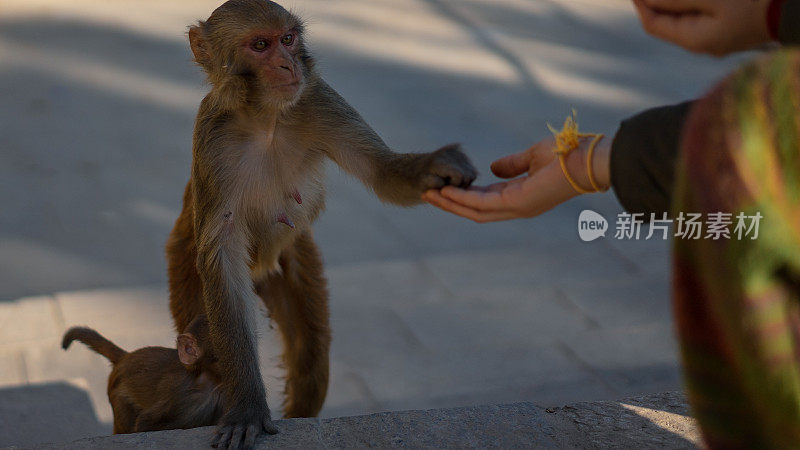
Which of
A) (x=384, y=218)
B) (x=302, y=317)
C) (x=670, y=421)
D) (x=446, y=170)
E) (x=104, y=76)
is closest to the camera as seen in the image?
(x=446, y=170)

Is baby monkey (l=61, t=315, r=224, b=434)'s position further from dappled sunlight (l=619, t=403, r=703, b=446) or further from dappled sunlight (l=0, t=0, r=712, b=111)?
dappled sunlight (l=0, t=0, r=712, b=111)

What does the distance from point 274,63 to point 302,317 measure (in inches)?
44.3

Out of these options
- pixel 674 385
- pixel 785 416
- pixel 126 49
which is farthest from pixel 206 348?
pixel 126 49

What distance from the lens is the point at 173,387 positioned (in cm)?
353

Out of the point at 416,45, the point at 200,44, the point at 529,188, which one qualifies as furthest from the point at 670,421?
the point at 416,45

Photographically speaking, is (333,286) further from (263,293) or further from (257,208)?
(257,208)

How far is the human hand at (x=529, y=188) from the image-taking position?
103 inches

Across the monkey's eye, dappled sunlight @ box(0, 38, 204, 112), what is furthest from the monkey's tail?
dappled sunlight @ box(0, 38, 204, 112)

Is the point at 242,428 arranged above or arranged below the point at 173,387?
above

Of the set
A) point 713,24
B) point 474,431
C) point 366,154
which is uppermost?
point 713,24

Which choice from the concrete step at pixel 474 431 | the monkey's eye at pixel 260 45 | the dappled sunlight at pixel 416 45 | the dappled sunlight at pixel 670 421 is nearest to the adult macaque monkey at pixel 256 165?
the monkey's eye at pixel 260 45

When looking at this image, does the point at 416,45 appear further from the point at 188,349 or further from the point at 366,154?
the point at 188,349

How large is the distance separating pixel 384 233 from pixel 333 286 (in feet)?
2.28

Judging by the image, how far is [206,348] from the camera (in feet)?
11.3
